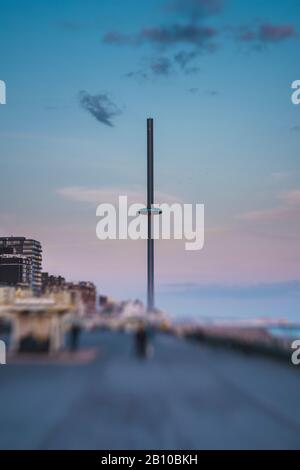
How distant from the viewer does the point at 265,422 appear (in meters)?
5.28

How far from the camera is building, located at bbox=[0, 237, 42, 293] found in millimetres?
6917

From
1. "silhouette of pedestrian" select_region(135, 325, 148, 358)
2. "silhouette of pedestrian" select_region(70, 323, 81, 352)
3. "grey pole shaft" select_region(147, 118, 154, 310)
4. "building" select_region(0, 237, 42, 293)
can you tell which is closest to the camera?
"silhouette of pedestrian" select_region(70, 323, 81, 352)

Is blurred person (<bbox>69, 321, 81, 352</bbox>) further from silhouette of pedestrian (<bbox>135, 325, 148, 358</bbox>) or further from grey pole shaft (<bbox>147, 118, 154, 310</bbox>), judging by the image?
grey pole shaft (<bbox>147, 118, 154, 310</bbox>)

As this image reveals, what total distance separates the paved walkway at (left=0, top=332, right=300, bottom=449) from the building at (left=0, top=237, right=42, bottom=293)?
1618 millimetres

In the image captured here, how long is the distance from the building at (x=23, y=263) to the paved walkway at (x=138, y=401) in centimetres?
162

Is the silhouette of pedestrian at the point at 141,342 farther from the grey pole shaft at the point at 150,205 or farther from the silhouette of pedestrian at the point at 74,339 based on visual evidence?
the grey pole shaft at the point at 150,205

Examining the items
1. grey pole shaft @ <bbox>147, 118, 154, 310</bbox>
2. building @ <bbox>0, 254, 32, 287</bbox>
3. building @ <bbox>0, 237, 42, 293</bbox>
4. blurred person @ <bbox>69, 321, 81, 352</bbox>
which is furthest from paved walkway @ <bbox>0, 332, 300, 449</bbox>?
building @ <bbox>0, 254, 32, 287</bbox>

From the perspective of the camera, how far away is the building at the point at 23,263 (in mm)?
6917

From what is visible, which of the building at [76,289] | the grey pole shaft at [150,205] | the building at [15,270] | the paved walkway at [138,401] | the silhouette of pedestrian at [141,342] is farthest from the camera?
the building at [15,270]

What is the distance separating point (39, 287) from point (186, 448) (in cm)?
228

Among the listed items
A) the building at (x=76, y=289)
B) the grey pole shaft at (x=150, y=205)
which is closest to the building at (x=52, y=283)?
the building at (x=76, y=289)

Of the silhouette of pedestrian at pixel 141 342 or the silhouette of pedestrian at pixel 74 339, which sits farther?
the silhouette of pedestrian at pixel 141 342
